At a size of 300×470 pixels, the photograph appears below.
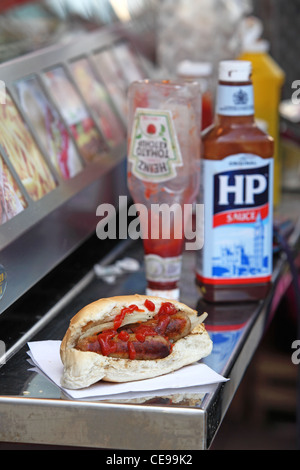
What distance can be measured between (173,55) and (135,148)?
103cm

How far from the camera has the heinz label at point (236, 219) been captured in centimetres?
→ 150

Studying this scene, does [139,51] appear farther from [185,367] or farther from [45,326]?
[185,367]

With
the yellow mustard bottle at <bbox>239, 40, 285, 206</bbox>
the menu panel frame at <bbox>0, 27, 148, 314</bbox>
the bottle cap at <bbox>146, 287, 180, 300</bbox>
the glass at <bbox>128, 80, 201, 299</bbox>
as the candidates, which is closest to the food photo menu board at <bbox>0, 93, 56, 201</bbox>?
the menu panel frame at <bbox>0, 27, 148, 314</bbox>

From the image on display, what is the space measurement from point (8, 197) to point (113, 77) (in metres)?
0.98

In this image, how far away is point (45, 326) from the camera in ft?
4.75

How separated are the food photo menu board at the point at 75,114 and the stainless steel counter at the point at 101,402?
1.10 feet

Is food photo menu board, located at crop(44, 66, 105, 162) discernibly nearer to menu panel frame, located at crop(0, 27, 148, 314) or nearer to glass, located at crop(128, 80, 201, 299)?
menu panel frame, located at crop(0, 27, 148, 314)

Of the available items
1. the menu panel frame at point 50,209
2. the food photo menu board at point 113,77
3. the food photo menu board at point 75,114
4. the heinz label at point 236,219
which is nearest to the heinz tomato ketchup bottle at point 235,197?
the heinz label at point 236,219

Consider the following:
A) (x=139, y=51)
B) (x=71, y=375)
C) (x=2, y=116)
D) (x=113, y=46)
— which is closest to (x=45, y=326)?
(x=71, y=375)

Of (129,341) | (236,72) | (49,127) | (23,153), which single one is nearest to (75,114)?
(49,127)

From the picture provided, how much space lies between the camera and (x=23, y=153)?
1.51m

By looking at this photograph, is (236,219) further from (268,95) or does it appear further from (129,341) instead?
(268,95)

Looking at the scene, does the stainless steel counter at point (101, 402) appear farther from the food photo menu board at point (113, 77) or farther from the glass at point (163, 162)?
the food photo menu board at point (113, 77)

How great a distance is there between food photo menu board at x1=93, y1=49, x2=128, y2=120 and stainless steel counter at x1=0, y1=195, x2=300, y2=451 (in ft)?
2.28
